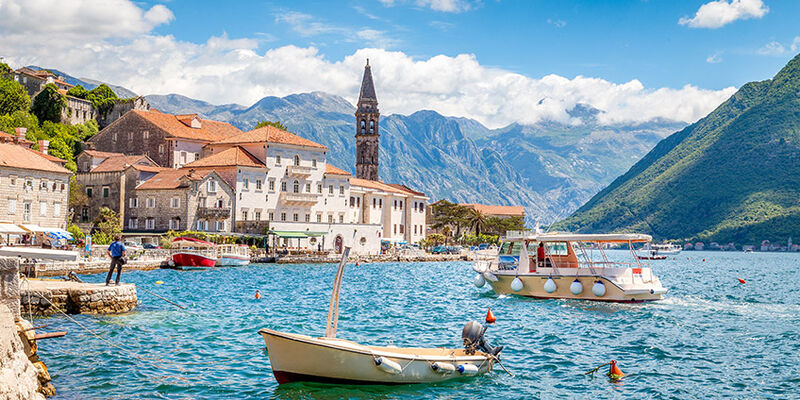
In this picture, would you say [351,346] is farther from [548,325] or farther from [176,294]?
[176,294]

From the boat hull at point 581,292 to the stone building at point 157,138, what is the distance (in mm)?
55961

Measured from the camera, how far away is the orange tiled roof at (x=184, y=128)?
277 feet

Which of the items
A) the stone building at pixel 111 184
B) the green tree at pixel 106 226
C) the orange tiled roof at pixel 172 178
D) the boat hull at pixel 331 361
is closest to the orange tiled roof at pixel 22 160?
the green tree at pixel 106 226

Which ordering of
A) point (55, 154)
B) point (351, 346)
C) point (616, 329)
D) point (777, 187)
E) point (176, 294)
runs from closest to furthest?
point (351, 346)
point (616, 329)
point (176, 294)
point (55, 154)
point (777, 187)

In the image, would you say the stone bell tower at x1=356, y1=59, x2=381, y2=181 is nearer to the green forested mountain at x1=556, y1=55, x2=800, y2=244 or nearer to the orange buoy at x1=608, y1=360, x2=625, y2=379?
the green forested mountain at x1=556, y1=55, x2=800, y2=244

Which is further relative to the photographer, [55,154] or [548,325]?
[55,154]

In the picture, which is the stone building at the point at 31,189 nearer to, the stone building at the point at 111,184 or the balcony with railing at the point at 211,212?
the stone building at the point at 111,184

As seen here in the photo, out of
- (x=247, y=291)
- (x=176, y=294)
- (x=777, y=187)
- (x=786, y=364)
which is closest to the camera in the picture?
(x=786, y=364)

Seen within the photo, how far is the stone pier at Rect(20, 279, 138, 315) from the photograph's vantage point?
77.3ft

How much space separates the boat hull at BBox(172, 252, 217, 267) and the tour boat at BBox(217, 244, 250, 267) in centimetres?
217

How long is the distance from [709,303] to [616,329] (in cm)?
1279

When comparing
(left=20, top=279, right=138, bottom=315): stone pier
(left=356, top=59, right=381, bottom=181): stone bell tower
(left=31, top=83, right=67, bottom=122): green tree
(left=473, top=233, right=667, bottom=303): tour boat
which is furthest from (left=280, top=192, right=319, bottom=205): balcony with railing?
(left=20, top=279, right=138, bottom=315): stone pier

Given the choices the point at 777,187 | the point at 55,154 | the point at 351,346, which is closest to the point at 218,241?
the point at 55,154

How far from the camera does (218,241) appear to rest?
228 feet
